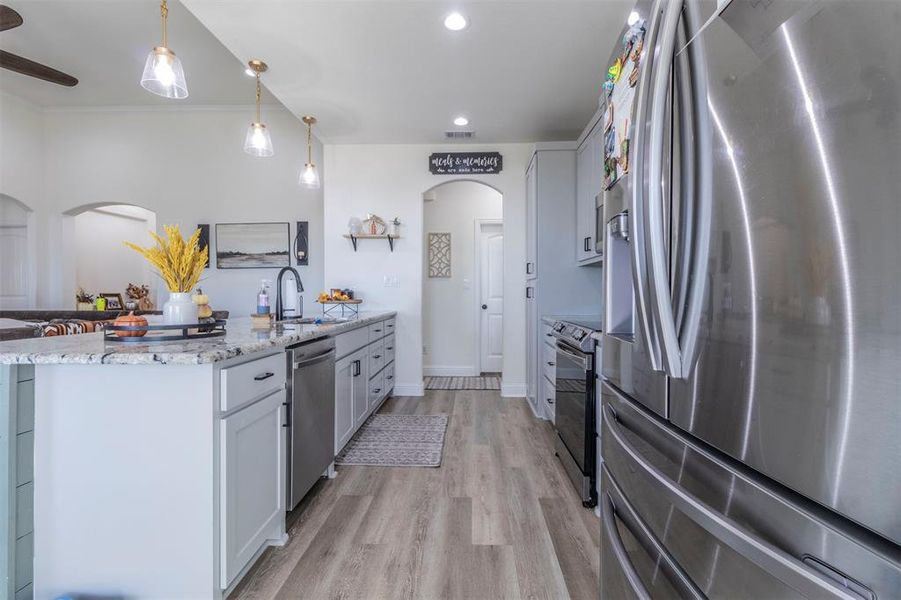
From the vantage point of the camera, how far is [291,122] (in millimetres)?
5207

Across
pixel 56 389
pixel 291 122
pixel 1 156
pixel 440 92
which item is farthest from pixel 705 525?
pixel 1 156

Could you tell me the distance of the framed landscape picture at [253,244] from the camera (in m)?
5.28

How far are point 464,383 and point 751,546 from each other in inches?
182

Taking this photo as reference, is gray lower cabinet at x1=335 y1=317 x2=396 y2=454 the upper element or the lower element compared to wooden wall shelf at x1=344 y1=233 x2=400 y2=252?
lower

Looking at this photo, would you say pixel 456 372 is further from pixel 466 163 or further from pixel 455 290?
pixel 466 163

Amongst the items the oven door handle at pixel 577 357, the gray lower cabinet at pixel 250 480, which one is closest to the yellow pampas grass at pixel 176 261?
the gray lower cabinet at pixel 250 480

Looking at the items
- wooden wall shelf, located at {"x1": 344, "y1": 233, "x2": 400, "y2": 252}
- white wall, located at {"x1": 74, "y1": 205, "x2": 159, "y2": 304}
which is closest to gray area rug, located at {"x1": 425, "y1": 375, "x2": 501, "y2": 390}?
wooden wall shelf, located at {"x1": 344, "y1": 233, "x2": 400, "y2": 252}

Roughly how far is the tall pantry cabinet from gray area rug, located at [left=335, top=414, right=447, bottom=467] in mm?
1030

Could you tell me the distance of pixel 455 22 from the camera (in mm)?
2420

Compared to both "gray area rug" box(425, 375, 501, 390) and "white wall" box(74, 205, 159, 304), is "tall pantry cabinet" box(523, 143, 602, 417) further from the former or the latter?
"white wall" box(74, 205, 159, 304)

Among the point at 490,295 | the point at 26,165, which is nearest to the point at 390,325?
the point at 490,295

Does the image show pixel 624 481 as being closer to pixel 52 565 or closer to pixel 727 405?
pixel 727 405

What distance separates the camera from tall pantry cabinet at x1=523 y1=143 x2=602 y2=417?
3557 millimetres

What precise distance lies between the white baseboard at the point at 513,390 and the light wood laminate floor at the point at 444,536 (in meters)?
1.52
